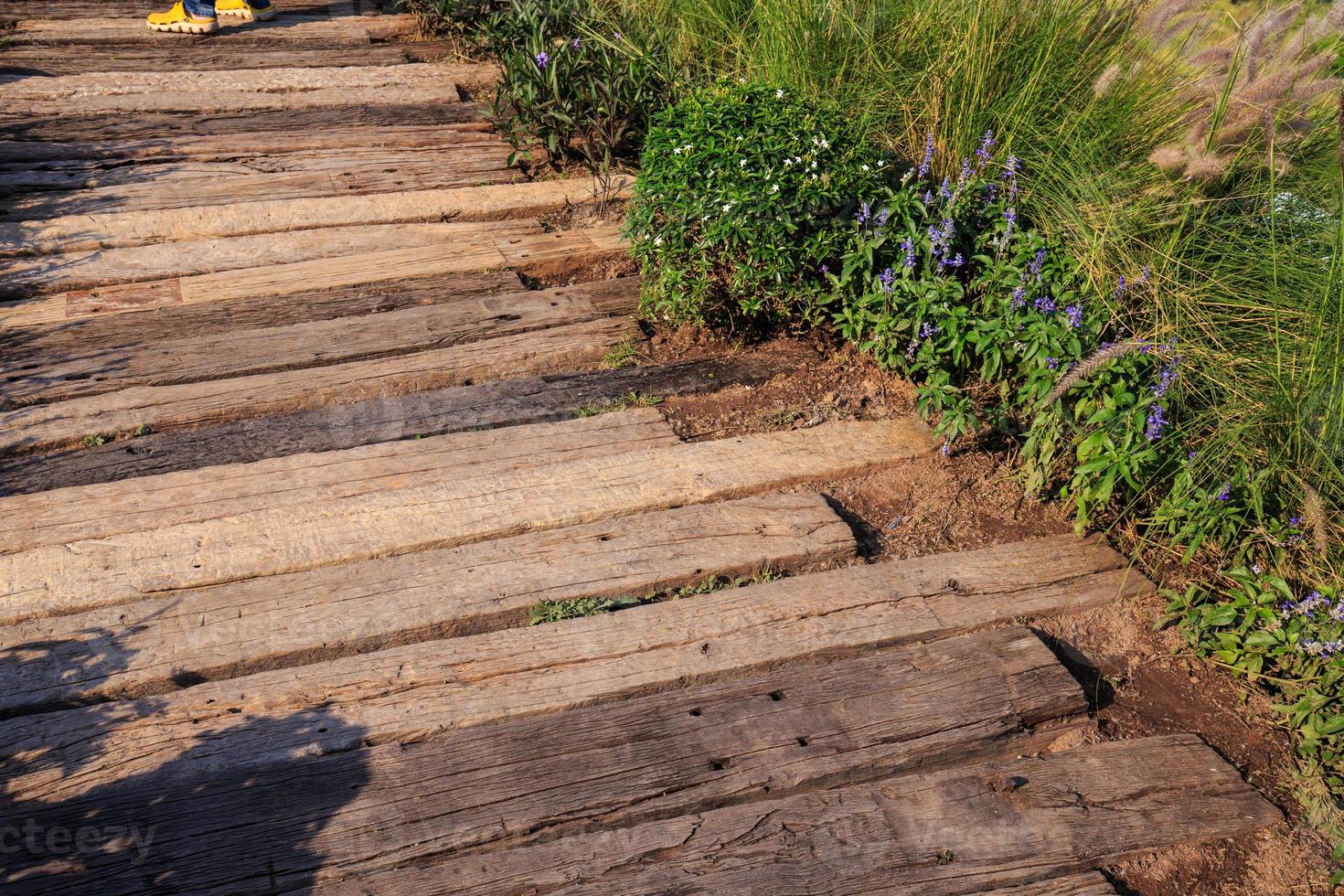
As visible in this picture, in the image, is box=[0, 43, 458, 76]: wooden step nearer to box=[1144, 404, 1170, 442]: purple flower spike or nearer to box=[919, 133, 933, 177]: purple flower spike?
box=[919, 133, 933, 177]: purple flower spike

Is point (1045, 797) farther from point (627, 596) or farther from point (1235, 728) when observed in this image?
point (627, 596)

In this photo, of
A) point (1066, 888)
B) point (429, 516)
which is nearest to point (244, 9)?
point (429, 516)

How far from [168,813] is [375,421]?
1.66 meters

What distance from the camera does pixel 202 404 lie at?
152 inches

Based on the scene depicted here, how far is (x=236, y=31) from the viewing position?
6.87 meters

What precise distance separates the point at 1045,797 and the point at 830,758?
50 centimetres

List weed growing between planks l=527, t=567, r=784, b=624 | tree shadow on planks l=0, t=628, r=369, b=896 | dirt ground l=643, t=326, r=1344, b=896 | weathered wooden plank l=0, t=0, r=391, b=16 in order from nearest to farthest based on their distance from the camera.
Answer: tree shadow on planks l=0, t=628, r=369, b=896 → dirt ground l=643, t=326, r=1344, b=896 → weed growing between planks l=527, t=567, r=784, b=624 → weathered wooden plank l=0, t=0, r=391, b=16

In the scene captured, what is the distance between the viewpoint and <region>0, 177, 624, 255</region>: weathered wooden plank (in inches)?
187

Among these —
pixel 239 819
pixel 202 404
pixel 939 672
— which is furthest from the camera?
pixel 202 404

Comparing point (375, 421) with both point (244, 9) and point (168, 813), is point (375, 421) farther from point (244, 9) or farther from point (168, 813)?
point (244, 9)

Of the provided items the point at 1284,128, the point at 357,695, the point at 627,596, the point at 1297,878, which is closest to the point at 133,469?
the point at 357,695

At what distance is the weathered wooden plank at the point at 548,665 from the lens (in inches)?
101

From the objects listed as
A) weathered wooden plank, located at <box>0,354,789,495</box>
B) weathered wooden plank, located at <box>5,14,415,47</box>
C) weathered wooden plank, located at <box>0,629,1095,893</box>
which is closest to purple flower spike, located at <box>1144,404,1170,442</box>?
weathered wooden plank, located at <box>0,629,1095,893</box>

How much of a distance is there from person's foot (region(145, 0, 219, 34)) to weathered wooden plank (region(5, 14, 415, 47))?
1.6 inches
